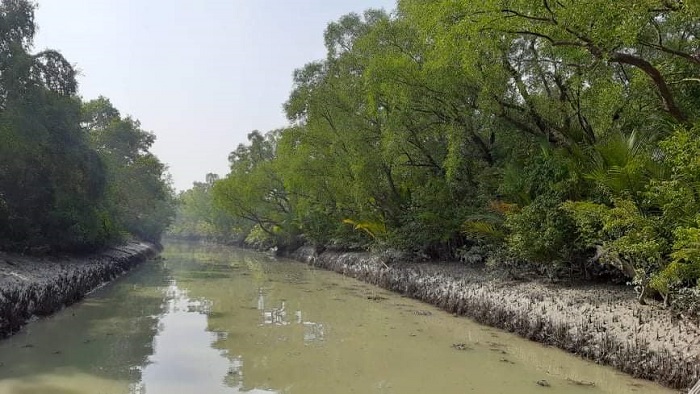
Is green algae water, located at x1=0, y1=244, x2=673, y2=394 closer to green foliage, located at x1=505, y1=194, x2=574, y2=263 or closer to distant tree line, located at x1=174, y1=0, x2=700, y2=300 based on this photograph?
green foliage, located at x1=505, y1=194, x2=574, y2=263

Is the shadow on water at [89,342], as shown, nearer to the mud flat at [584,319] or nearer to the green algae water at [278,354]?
the green algae water at [278,354]

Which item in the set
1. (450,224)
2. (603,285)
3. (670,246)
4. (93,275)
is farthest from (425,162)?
(93,275)

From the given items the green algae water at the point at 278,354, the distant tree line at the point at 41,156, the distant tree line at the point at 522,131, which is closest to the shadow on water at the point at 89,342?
the green algae water at the point at 278,354

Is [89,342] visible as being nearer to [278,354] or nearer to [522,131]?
[278,354]

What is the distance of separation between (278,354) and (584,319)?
4958mm

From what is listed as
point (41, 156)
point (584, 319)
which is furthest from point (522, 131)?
point (41, 156)

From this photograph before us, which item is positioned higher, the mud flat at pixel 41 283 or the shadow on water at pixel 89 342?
the mud flat at pixel 41 283

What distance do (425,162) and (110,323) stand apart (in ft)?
33.5

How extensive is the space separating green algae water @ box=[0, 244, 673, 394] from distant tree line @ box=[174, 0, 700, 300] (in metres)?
2.24

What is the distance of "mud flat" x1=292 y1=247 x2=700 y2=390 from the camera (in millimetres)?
6426

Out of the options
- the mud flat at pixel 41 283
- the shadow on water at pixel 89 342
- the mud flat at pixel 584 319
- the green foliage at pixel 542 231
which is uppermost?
the green foliage at pixel 542 231

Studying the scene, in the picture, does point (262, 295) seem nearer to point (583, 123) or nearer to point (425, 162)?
point (425, 162)

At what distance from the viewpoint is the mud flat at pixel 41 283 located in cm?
916

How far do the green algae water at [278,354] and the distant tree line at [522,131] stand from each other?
2.24m
